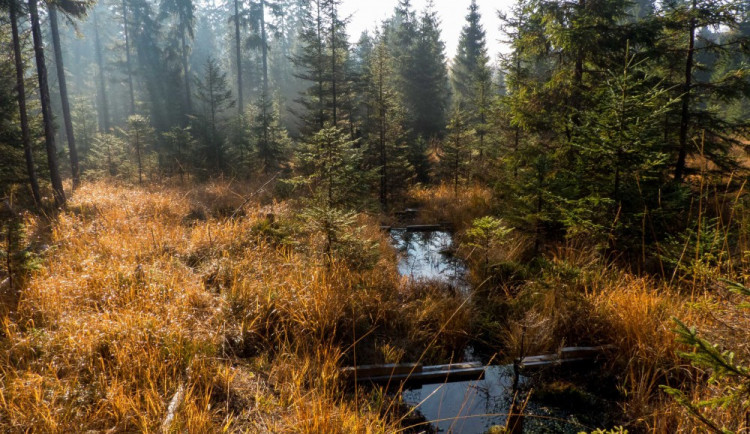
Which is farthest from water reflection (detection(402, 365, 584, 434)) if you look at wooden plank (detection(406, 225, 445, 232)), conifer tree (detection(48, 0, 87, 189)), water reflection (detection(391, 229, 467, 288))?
conifer tree (detection(48, 0, 87, 189))

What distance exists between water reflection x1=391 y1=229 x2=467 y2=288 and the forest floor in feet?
2.55

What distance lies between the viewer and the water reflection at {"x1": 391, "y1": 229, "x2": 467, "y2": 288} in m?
6.82

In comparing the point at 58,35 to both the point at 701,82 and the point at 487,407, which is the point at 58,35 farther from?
the point at 701,82

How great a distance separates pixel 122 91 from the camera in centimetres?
3994

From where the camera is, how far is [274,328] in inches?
166

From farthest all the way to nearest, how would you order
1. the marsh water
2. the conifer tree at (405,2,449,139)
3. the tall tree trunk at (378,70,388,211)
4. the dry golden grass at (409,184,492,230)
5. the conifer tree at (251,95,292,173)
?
the conifer tree at (405,2,449,139) → the conifer tree at (251,95,292,173) → the tall tree trunk at (378,70,388,211) → the dry golden grass at (409,184,492,230) → the marsh water

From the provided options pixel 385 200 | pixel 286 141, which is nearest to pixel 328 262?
pixel 385 200

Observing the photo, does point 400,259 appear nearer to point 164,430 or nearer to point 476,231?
point 476,231

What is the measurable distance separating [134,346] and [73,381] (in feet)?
1.48

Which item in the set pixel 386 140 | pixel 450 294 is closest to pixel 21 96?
pixel 386 140

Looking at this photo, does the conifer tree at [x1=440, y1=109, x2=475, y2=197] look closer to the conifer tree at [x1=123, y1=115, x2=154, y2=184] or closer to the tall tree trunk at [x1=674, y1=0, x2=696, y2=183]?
the tall tree trunk at [x1=674, y1=0, x2=696, y2=183]

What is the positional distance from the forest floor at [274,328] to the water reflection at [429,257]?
2.55 ft

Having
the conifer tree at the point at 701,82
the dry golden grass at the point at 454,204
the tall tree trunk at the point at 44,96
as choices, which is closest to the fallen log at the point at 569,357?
the conifer tree at the point at 701,82

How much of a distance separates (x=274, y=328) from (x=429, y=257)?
180 inches
